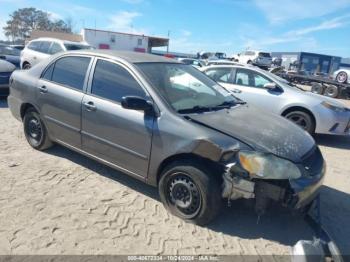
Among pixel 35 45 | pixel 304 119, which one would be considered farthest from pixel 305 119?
pixel 35 45

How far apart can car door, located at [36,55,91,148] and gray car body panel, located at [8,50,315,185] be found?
1cm

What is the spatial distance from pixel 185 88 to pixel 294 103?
400cm

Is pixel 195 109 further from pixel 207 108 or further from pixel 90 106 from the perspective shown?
pixel 90 106

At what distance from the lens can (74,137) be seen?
4.47m

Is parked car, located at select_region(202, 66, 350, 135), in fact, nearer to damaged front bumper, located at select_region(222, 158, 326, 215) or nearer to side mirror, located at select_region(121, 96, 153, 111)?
damaged front bumper, located at select_region(222, 158, 326, 215)

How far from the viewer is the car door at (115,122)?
3.76m

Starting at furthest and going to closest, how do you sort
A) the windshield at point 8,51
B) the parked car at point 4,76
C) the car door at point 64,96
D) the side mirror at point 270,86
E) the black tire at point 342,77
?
1. the black tire at point 342,77
2. the windshield at point 8,51
3. the parked car at point 4,76
4. the side mirror at point 270,86
5. the car door at point 64,96

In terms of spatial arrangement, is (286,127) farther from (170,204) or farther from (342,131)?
(342,131)

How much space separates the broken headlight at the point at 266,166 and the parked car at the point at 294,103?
4.52 m

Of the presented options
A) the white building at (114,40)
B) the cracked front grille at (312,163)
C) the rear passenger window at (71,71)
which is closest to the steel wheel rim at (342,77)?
the cracked front grille at (312,163)

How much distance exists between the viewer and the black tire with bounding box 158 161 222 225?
3.32m

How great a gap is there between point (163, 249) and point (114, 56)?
7.96 feet

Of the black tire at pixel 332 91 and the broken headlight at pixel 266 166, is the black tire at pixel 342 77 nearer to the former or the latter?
the black tire at pixel 332 91

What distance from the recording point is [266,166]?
125 inches
